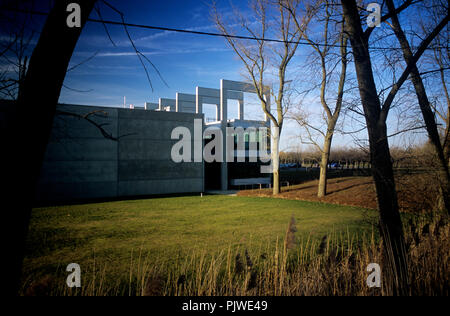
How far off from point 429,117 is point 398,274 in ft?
12.2

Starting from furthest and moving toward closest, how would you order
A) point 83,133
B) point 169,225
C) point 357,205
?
point 83,133, point 357,205, point 169,225

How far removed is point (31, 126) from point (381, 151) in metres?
4.10

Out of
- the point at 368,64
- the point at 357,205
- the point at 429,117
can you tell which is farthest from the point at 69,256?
the point at 357,205

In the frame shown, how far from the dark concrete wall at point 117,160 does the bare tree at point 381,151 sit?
41.3 feet

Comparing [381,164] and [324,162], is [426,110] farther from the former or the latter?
[324,162]

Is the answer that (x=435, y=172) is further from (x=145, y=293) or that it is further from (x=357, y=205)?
(x=357, y=205)

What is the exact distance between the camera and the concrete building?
582 inches

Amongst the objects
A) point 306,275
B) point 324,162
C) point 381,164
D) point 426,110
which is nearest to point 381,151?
point 381,164

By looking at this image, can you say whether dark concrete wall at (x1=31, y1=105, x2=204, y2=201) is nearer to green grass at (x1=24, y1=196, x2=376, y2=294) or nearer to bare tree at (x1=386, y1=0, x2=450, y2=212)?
green grass at (x1=24, y1=196, x2=376, y2=294)

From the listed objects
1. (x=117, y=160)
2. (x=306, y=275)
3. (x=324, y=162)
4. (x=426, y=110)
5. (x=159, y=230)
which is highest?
(x=426, y=110)

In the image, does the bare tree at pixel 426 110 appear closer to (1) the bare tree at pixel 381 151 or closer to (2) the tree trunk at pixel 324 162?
(1) the bare tree at pixel 381 151

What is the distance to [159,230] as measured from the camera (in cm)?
788

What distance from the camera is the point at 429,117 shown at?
564 centimetres

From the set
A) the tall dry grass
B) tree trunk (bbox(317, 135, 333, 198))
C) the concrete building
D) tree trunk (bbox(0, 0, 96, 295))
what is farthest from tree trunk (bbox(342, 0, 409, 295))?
the concrete building
